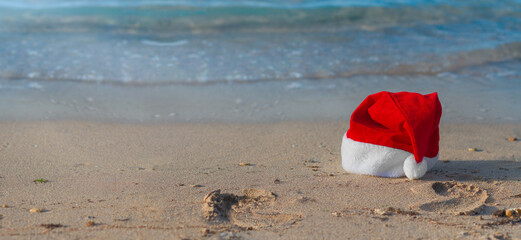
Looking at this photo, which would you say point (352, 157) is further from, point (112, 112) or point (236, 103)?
point (112, 112)

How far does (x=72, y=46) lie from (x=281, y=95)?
312 cm

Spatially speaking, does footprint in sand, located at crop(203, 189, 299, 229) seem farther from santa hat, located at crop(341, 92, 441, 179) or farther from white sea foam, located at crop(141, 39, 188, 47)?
white sea foam, located at crop(141, 39, 188, 47)

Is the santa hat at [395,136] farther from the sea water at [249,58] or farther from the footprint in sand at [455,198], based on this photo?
the sea water at [249,58]

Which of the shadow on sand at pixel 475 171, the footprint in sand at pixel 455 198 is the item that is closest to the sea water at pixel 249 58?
the shadow on sand at pixel 475 171

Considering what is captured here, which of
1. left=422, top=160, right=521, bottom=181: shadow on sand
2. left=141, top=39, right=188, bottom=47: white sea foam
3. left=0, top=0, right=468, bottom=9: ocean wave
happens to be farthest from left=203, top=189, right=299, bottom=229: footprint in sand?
left=0, top=0, right=468, bottom=9: ocean wave

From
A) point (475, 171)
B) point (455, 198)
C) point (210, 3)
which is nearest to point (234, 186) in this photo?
point (455, 198)

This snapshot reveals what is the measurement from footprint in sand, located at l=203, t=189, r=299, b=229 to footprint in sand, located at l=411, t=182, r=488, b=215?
2.26ft

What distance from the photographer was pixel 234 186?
9.14 ft

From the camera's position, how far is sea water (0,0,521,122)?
4.39 metres

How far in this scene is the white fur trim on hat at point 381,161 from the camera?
274 cm

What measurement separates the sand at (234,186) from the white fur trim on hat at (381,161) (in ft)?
0.17

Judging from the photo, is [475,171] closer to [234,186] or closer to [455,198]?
[455,198]

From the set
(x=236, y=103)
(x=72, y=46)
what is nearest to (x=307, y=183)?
(x=236, y=103)

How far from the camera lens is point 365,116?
2.85 meters
